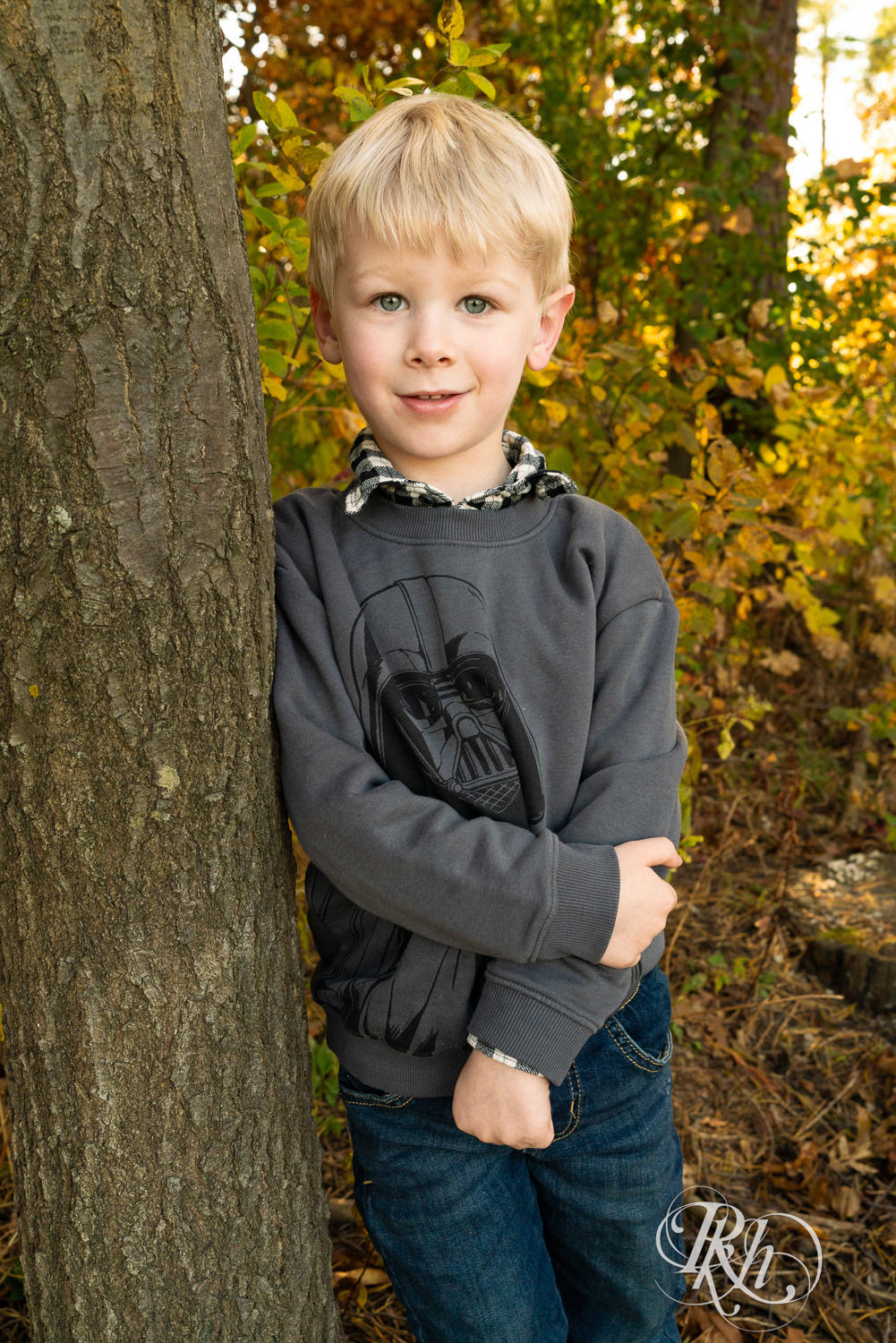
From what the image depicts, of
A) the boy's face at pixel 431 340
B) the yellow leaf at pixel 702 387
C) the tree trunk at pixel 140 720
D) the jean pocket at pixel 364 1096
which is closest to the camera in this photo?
the tree trunk at pixel 140 720

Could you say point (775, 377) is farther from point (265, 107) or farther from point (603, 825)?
point (603, 825)

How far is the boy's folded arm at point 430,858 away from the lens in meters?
1.17

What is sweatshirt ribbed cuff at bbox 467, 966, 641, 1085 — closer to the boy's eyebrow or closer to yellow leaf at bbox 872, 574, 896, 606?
the boy's eyebrow

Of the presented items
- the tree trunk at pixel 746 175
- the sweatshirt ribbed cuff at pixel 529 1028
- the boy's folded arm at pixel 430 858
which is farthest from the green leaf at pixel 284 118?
the tree trunk at pixel 746 175

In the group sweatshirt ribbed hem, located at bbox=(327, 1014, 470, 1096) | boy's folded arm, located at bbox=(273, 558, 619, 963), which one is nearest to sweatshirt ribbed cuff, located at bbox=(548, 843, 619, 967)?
boy's folded arm, located at bbox=(273, 558, 619, 963)

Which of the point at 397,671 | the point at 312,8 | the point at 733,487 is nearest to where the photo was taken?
the point at 397,671

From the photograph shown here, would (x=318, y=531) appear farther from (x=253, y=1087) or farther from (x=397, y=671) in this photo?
(x=253, y=1087)

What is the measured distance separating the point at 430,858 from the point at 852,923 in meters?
2.18

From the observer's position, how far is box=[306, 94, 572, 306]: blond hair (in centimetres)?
126

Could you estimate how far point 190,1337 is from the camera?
1306 millimetres

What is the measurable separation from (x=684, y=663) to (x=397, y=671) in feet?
5.28

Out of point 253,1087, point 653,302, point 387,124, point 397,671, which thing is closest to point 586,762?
point 397,671

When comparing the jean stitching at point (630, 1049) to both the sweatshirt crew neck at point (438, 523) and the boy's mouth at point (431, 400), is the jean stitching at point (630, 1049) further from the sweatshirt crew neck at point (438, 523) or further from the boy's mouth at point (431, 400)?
the boy's mouth at point (431, 400)

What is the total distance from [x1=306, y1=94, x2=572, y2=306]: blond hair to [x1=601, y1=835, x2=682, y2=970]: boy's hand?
78cm
